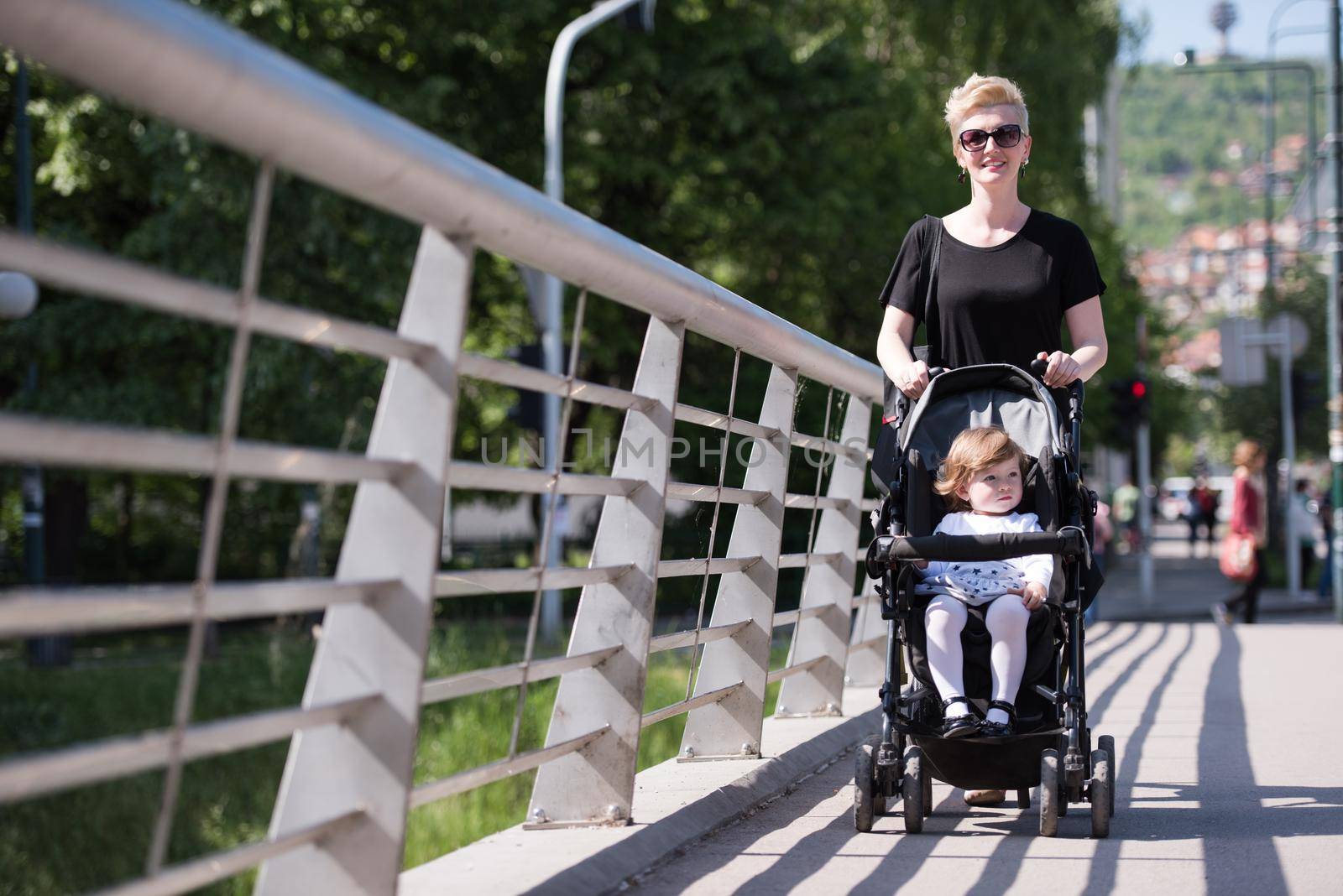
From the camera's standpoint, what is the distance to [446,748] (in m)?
18.1

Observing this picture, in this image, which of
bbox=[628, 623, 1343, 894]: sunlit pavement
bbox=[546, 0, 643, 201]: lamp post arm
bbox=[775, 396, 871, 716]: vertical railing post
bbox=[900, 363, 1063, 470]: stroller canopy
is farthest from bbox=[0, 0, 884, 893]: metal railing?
bbox=[546, 0, 643, 201]: lamp post arm

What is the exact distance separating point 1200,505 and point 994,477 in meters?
49.8

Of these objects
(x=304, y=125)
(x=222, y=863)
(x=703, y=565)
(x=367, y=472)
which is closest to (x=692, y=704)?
(x=703, y=565)

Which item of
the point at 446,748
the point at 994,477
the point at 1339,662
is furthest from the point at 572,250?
the point at 446,748

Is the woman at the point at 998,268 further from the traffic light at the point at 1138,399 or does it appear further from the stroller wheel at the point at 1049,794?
Answer: the traffic light at the point at 1138,399

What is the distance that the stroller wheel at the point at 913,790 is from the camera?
4.64 meters

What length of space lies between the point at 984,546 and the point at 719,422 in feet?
3.11

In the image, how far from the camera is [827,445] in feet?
22.5

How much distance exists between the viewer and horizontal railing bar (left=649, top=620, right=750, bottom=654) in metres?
4.75

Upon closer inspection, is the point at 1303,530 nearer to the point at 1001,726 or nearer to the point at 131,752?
the point at 1001,726

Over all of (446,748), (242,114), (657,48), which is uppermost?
(657,48)

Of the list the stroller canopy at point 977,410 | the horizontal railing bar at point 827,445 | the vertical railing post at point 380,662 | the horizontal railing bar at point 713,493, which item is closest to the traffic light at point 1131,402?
the horizontal railing bar at point 827,445

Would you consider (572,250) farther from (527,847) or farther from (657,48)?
(657,48)

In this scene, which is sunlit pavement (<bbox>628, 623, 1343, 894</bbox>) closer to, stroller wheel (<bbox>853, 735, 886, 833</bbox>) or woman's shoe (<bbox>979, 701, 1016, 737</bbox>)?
stroller wheel (<bbox>853, 735, 886, 833</bbox>)
